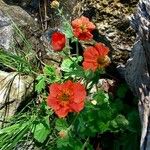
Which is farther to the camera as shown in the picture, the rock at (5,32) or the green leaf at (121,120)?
the rock at (5,32)

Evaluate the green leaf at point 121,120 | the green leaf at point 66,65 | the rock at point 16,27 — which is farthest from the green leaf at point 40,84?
the green leaf at point 121,120

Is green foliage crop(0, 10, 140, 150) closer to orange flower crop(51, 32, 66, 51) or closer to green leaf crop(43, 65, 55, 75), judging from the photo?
green leaf crop(43, 65, 55, 75)

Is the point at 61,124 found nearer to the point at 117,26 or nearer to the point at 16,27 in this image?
the point at 117,26

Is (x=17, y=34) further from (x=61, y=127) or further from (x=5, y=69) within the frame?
(x=61, y=127)

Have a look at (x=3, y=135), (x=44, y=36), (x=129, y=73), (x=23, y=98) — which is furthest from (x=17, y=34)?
(x=129, y=73)

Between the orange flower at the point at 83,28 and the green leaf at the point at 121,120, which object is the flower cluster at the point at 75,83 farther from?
the green leaf at the point at 121,120

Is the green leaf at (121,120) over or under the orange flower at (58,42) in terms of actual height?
under
